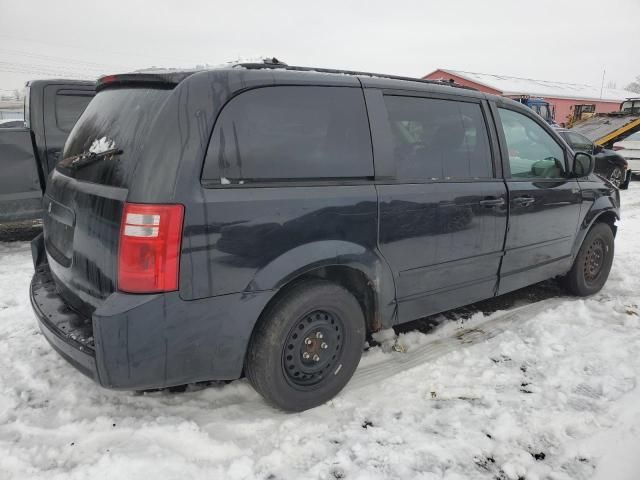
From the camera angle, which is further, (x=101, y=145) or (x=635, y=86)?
(x=635, y=86)

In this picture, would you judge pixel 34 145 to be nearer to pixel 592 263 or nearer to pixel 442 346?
pixel 442 346

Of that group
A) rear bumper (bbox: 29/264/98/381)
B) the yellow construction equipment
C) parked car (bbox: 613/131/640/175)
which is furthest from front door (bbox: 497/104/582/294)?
the yellow construction equipment

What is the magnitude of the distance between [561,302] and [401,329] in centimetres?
174

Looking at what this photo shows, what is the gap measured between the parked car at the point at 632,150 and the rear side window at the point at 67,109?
14406 mm

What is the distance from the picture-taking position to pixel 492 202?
3328mm

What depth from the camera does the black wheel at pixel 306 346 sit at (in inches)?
95.7

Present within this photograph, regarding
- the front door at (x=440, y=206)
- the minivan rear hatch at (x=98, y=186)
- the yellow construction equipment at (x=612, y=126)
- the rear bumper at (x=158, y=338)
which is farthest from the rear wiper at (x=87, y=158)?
the yellow construction equipment at (x=612, y=126)

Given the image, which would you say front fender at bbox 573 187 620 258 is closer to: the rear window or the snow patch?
the rear window

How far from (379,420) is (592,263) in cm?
320

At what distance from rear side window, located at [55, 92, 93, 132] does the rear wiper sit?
347 centimetres

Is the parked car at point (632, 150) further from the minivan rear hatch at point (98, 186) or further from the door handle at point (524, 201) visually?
the minivan rear hatch at point (98, 186)

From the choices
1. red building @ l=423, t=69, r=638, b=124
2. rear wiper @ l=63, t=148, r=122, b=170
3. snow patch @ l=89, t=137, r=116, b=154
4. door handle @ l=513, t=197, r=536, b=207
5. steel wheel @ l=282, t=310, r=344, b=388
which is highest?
red building @ l=423, t=69, r=638, b=124

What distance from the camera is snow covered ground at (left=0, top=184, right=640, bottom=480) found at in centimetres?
223

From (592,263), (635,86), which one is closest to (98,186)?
(592,263)
